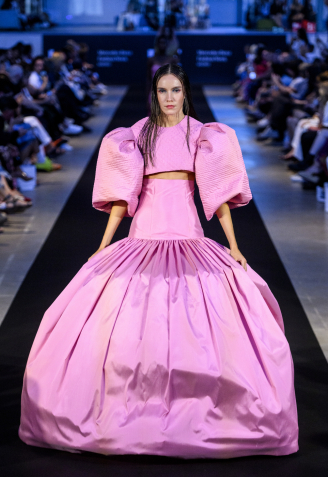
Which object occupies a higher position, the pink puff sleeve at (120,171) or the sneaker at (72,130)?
the pink puff sleeve at (120,171)

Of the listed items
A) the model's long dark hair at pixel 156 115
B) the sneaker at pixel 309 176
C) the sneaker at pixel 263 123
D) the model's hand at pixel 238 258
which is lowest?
the sneaker at pixel 263 123

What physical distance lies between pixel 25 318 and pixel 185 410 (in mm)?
1648

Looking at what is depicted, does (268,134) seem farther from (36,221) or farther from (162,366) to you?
(162,366)

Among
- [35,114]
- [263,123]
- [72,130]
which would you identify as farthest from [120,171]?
[263,123]

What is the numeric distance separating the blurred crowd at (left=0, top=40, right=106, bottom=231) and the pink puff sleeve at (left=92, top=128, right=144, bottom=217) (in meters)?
3.20

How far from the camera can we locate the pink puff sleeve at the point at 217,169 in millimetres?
2789

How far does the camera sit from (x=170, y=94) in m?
2.80

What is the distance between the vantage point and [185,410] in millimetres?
2486

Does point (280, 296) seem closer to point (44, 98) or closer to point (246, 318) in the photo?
point (246, 318)

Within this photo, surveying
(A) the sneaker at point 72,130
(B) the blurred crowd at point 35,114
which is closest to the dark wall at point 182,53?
(B) the blurred crowd at point 35,114

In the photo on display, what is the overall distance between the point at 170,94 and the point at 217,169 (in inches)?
12.8

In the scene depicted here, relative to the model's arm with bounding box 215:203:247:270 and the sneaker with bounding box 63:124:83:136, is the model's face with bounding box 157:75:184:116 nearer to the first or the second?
the model's arm with bounding box 215:203:247:270

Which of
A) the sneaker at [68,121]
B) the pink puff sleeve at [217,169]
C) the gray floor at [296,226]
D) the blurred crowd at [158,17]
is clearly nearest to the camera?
the pink puff sleeve at [217,169]

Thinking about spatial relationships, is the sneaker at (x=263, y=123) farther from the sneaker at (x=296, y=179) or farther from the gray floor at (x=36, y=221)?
the sneaker at (x=296, y=179)
